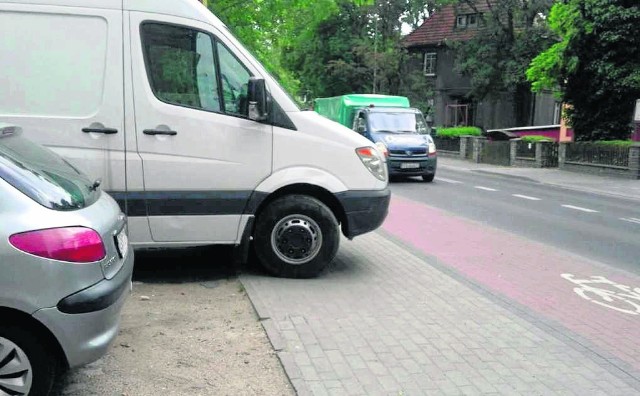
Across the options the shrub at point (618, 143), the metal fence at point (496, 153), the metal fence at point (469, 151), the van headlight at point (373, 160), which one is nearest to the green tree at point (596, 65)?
the shrub at point (618, 143)

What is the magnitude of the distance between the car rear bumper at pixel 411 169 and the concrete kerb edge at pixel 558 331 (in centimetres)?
1131

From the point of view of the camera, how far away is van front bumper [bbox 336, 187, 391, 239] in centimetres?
619

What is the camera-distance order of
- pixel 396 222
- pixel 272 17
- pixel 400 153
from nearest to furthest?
1. pixel 396 222
2. pixel 272 17
3. pixel 400 153

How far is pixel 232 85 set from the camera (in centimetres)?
591

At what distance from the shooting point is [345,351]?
169 inches

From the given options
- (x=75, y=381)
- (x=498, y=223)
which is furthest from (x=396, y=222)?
(x=75, y=381)

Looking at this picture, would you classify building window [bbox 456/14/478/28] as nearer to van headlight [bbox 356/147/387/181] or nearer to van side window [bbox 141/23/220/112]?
van headlight [bbox 356/147/387/181]

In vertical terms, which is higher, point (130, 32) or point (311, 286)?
point (130, 32)

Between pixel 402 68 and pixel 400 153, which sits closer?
pixel 400 153

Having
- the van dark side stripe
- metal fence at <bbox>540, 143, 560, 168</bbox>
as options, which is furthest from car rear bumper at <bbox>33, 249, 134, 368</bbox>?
metal fence at <bbox>540, 143, 560, 168</bbox>

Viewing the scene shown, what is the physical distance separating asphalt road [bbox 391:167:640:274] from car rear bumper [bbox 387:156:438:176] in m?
0.33

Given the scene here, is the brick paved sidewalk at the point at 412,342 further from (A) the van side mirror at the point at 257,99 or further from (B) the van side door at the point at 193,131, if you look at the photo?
(A) the van side mirror at the point at 257,99

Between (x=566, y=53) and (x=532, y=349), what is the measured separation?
2263 cm

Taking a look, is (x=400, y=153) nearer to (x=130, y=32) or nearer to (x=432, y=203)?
(x=432, y=203)
